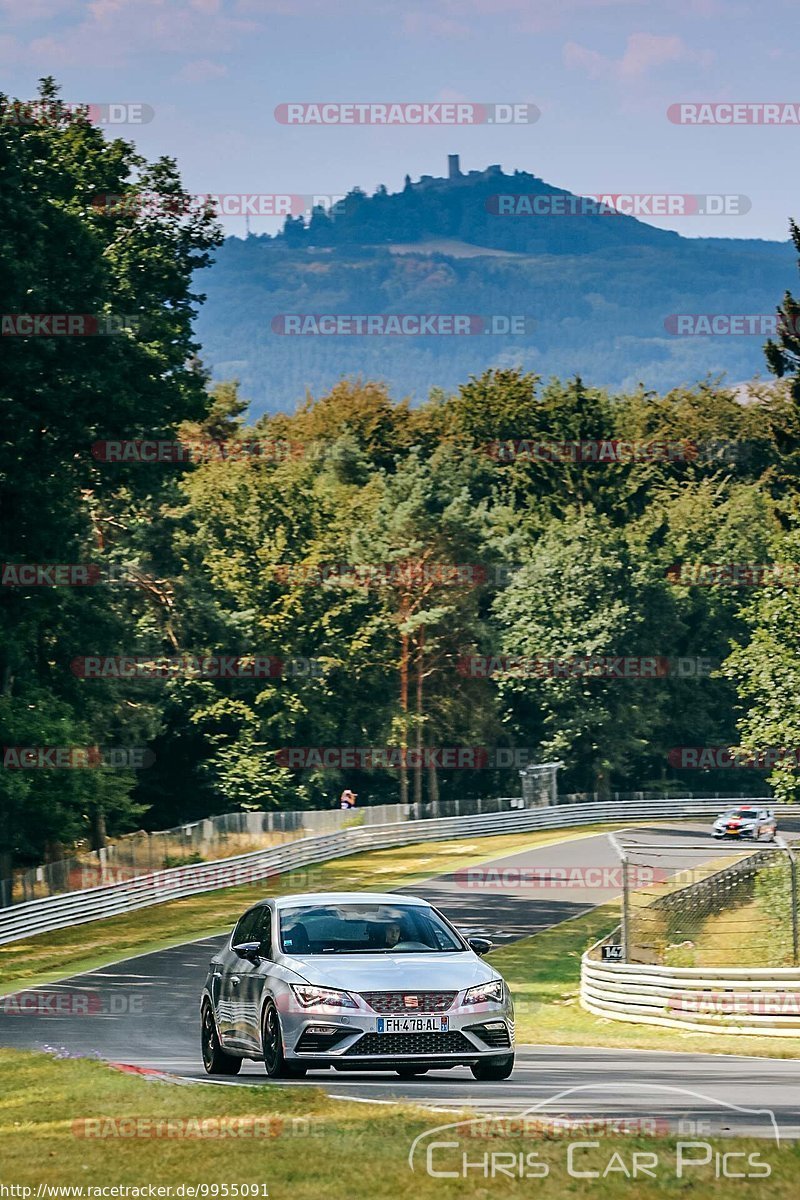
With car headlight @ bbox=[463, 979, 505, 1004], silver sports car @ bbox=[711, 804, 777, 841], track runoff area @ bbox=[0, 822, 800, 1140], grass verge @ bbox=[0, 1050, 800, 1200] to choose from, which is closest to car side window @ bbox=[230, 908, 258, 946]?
track runoff area @ bbox=[0, 822, 800, 1140]

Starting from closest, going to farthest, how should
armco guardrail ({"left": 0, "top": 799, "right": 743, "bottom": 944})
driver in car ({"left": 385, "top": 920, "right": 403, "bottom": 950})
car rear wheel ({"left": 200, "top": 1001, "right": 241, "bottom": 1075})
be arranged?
driver in car ({"left": 385, "top": 920, "right": 403, "bottom": 950}), car rear wheel ({"left": 200, "top": 1001, "right": 241, "bottom": 1075}), armco guardrail ({"left": 0, "top": 799, "right": 743, "bottom": 944})

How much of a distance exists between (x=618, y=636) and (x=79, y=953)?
54510 millimetres

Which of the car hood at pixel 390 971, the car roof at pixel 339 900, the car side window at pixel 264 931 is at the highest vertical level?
the car roof at pixel 339 900

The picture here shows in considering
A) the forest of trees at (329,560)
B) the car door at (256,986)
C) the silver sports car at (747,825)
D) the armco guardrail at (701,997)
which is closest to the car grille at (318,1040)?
the car door at (256,986)

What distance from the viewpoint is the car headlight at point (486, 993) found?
559 inches

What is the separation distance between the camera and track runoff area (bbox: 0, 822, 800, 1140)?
40.5 feet

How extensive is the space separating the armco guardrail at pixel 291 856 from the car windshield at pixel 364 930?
2634 cm

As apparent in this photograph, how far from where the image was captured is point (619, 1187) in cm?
894

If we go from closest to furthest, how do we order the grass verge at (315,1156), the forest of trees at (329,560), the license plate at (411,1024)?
the grass verge at (315,1156), the license plate at (411,1024), the forest of trees at (329,560)

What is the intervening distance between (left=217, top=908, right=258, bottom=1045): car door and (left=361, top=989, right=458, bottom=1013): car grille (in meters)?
1.77

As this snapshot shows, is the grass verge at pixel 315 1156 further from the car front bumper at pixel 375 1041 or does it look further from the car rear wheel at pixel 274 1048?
the car rear wheel at pixel 274 1048

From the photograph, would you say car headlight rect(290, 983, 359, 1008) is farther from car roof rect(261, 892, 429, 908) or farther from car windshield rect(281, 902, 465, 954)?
car roof rect(261, 892, 429, 908)

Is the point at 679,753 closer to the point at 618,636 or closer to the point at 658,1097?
the point at 618,636

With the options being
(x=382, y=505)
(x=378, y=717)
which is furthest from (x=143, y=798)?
(x=382, y=505)
